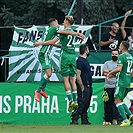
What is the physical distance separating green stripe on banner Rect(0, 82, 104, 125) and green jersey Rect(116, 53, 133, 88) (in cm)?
366

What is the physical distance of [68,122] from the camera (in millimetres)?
21938

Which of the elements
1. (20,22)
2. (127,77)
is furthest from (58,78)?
(20,22)

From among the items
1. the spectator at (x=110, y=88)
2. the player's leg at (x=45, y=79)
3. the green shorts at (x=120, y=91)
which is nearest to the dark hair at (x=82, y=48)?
the spectator at (x=110, y=88)

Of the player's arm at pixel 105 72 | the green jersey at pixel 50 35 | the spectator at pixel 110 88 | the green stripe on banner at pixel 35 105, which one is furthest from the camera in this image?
the green stripe on banner at pixel 35 105

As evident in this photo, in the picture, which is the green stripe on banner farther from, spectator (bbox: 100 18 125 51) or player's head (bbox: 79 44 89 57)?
player's head (bbox: 79 44 89 57)

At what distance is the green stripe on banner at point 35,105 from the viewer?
2195 centimetres

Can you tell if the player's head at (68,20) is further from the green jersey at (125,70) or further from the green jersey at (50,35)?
the green jersey at (125,70)

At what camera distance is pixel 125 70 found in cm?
1828

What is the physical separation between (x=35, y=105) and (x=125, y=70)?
177 inches

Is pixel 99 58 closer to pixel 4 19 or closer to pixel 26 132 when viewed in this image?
pixel 26 132

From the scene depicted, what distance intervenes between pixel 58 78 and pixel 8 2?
10.8 metres

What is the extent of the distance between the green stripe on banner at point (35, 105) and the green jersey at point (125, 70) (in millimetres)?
3659

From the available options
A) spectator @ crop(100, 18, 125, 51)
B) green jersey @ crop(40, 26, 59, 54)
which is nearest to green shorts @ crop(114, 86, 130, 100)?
green jersey @ crop(40, 26, 59, 54)

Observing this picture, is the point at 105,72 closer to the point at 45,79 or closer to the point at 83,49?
the point at 83,49
